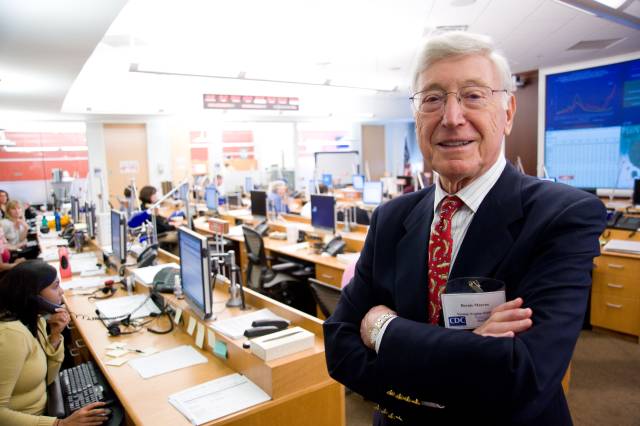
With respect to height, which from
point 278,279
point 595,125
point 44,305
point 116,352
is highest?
point 595,125

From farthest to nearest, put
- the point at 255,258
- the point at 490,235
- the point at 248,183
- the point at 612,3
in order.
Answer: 1. the point at 248,183
2. the point at 255,258
3. the point at 612,3
4. the point at 490,235

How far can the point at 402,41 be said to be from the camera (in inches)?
250

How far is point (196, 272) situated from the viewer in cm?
225

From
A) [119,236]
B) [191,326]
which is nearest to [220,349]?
[191,326]

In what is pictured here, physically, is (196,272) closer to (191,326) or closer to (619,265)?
(191,326)

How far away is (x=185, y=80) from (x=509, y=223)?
995 centimetres

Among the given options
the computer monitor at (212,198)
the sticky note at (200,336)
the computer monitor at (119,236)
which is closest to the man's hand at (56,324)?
the sticky note at (200,336)

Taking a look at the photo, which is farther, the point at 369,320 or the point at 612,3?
the point at 612,3

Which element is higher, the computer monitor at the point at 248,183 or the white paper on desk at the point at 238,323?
the computer monitor at the point at 248,183

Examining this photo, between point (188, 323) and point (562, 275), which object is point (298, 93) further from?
point (562, 275)

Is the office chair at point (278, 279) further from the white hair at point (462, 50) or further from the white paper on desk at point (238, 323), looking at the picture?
the white hair at point (462, 50)

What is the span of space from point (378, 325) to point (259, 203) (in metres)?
5.67

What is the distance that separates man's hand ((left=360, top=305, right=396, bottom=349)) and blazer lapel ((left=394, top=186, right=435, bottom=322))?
0.04 meters

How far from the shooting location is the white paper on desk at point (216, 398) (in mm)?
1620
